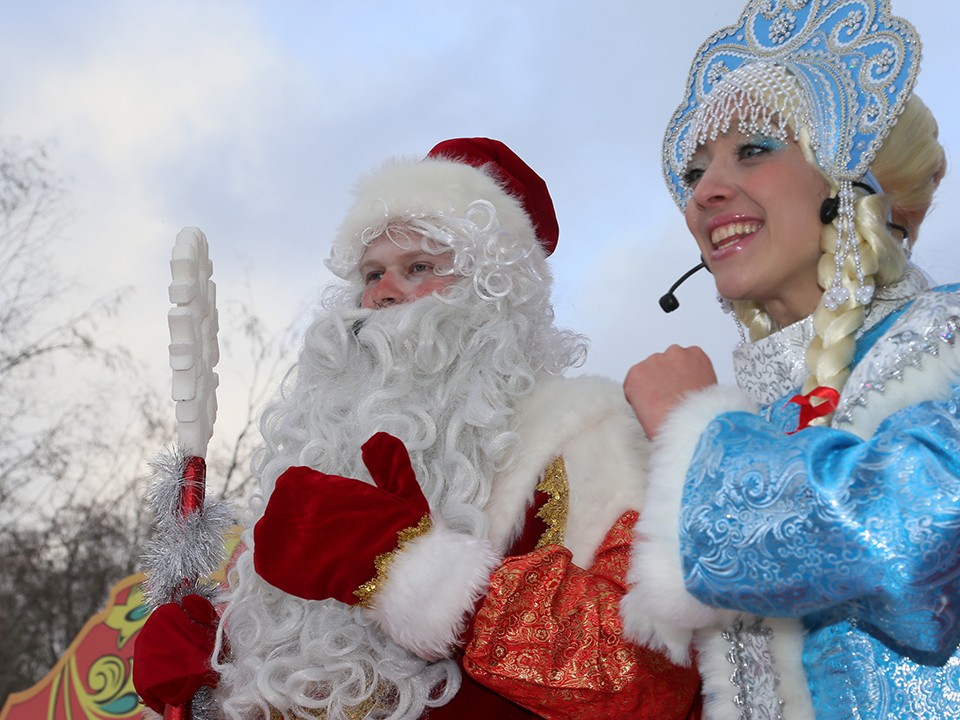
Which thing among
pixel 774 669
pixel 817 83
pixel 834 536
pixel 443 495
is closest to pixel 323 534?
pixel 443 495

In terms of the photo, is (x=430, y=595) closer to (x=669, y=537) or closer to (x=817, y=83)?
(x=669, y=537)

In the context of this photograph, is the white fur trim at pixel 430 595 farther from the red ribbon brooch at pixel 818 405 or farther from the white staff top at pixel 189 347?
the white staff top at pixel 189 347

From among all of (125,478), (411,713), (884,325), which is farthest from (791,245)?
(125,478)

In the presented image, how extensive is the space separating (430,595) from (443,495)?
465mm

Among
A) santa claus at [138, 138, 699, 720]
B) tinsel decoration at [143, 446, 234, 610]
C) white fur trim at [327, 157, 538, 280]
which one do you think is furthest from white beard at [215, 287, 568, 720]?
white fur trim at [327, 157, 538, 280]

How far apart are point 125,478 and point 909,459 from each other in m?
11.3

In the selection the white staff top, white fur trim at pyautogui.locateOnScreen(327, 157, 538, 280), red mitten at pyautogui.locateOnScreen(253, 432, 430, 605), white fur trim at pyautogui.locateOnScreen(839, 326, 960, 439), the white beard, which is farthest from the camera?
white fur trim at pyautogui.locateOnScreen(327, 157, 538, 280)

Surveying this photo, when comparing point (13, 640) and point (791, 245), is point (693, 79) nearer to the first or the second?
point (791, 245)

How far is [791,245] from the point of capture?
2248mm

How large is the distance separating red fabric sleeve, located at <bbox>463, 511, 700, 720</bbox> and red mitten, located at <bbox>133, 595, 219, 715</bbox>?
81 centimetres

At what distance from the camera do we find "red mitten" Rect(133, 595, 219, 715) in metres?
2.66

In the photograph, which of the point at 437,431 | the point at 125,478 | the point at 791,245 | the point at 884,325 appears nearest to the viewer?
the point at 884,325

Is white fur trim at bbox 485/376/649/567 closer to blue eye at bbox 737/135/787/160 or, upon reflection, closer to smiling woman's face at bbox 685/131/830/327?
A: smiling woman's face at bbox 685/131/830/327

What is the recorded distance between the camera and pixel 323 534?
2.25 metres
